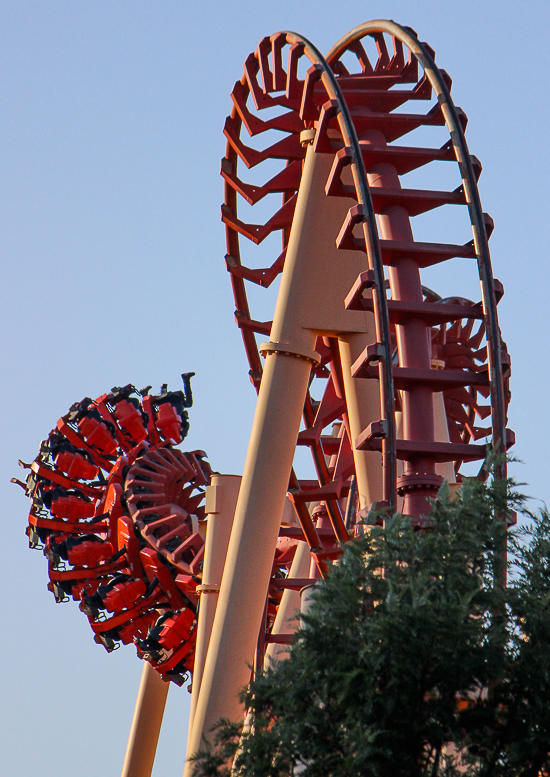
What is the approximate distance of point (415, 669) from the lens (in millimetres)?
6656

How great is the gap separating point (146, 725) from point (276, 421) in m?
11.4

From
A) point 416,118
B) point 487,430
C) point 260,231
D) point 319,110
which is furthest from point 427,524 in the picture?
point 487,430

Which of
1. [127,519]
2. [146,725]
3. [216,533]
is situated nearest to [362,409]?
[216,533]

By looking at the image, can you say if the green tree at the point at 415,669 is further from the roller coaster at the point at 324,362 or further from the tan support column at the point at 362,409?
the tan support column at the point at 362,409

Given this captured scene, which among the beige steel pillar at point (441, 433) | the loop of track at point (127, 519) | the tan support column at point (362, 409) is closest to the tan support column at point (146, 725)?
the loop of track at point (127, 519)

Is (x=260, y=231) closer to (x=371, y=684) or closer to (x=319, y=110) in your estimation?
(x=319, y=110)

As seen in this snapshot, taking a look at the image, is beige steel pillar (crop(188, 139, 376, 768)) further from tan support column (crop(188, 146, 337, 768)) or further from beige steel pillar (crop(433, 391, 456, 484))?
beige steel pillar (crop(433, 391, 456, 484))

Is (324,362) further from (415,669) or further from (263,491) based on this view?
(415,669)

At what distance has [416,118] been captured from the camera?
12.5 m

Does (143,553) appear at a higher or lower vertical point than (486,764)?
higher

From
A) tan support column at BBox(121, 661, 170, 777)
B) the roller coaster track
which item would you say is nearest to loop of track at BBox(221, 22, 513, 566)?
the roller coaster track

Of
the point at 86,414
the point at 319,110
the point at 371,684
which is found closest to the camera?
the point at 371,684

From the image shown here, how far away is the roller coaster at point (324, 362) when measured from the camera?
10828mm

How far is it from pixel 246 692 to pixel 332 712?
665mm
